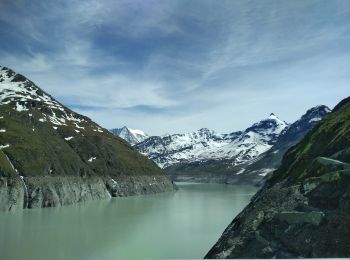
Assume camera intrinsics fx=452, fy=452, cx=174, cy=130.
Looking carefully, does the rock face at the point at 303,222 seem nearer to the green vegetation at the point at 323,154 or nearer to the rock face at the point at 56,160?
the green vegetation at the point at 323,154

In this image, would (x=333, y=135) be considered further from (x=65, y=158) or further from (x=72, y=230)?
(x=65, y=158)

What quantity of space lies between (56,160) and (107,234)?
192 feet

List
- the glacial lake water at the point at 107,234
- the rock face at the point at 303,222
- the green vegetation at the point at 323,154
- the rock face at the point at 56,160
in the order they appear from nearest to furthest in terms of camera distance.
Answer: the rock face at the point at 303,222
the green vegetation at the point at 323,154
the glacial lake water at the point at 107,234
the rock face at the point at 56,160

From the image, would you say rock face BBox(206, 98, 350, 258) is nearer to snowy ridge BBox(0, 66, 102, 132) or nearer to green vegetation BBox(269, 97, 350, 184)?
green vegetation BBox(269, 97, 350, 184)

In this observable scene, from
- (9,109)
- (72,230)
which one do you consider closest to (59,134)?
(9,109)

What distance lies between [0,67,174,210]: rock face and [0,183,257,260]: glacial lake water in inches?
363

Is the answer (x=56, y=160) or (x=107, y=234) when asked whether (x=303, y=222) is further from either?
(x=56, y=160)

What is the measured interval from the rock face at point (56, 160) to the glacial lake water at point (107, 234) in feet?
30.3

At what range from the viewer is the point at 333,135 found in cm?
4041

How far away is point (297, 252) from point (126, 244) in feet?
81.9

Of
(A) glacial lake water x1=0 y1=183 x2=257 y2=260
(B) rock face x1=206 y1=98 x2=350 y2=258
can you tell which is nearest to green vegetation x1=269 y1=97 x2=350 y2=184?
(B) rock face x1=206 y1=98 x2=350 y2=258

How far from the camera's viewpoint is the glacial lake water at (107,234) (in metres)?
38.3

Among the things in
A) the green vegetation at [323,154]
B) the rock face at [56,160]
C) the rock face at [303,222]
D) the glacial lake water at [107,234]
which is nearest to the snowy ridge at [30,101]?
the rock face at [56,160]

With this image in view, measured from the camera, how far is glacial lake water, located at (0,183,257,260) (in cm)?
3831
